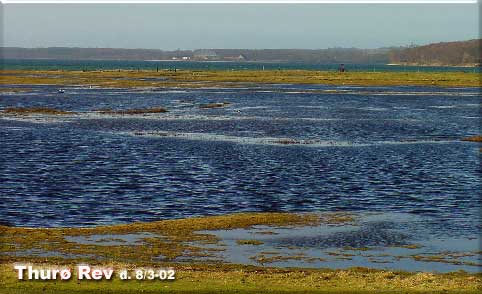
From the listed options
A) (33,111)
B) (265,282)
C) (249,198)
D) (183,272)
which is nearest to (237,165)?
(249,198)

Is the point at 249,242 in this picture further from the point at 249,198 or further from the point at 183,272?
the point at 249,198

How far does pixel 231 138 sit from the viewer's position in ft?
187

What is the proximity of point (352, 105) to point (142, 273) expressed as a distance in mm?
75601

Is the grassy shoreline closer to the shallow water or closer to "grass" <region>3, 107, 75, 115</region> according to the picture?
the shallow water

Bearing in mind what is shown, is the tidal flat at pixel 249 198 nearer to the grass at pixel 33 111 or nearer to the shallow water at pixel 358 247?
the shallow water at pixel 358 247

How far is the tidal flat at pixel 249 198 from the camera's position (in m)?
21.5

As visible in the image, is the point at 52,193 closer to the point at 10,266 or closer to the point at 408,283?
the point at 10,266

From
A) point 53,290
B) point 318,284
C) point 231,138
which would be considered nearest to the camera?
point 53,290

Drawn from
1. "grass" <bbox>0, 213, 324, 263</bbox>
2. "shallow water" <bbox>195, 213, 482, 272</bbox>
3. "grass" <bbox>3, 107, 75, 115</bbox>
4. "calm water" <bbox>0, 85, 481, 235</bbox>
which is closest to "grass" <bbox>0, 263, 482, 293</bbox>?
"shallow water" <bbox>195, 213, 482, 272</bbox>

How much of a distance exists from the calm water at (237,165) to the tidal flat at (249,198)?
0.12 m

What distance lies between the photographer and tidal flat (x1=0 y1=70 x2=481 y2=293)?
847 inches

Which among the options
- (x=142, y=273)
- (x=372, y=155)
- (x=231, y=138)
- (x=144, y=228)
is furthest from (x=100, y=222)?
(x=231, y=138)

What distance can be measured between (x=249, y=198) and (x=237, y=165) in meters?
9.84

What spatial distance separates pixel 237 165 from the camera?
4344 centimetres
